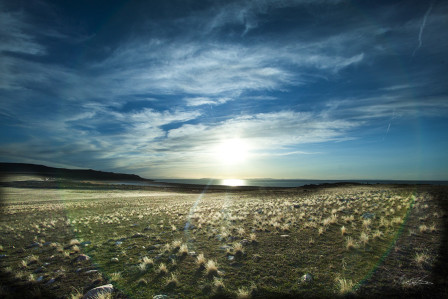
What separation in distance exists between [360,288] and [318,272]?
1.22 m

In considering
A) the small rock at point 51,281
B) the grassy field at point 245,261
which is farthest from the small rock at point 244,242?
the small rock at point 51,281

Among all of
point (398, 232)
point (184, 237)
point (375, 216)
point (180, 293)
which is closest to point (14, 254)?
point (184, 237)

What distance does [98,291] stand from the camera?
582 centimetres

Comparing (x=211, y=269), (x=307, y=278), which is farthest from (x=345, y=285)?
(x=211, y=269)

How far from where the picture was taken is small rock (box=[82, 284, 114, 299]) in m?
5.70

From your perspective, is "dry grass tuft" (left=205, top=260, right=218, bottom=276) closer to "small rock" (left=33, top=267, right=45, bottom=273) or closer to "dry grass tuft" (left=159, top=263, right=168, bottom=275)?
"dry grass tuft" (left=159, top=263, right=168, bottom=275)

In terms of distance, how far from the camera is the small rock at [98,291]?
570 centimetres

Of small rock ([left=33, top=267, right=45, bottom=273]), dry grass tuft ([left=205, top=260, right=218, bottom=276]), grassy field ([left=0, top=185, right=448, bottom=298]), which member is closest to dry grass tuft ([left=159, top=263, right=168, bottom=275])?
grassy field ([left=0, top=185, right=448, bottom=298])

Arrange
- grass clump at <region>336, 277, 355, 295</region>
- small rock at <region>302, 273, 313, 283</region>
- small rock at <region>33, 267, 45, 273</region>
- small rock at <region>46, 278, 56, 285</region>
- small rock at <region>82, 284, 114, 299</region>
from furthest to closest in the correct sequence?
small rock at <region>33, 267, 45, 273</region> < small rock at <region>46, 278, 56, 285</region> < small rock at <region>302, 273, 313, 283</region> < small rock at <region>82, 284, 114, 299</region> < grass clump at <region>336, 277, 355, 295</region>

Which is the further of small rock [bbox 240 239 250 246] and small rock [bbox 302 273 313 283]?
small rock [bbox 240 239 250 246]

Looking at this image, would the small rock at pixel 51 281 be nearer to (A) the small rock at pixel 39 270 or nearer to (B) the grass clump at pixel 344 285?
(A) the small rock at pixel 39 270

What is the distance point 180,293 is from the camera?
5.81 metres

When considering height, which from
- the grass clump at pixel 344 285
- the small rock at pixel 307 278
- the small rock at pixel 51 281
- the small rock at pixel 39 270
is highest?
the grass clump at pixel 344 285

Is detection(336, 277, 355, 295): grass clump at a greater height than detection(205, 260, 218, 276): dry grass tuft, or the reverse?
detection(336, 277, 355, 295): grass clump
